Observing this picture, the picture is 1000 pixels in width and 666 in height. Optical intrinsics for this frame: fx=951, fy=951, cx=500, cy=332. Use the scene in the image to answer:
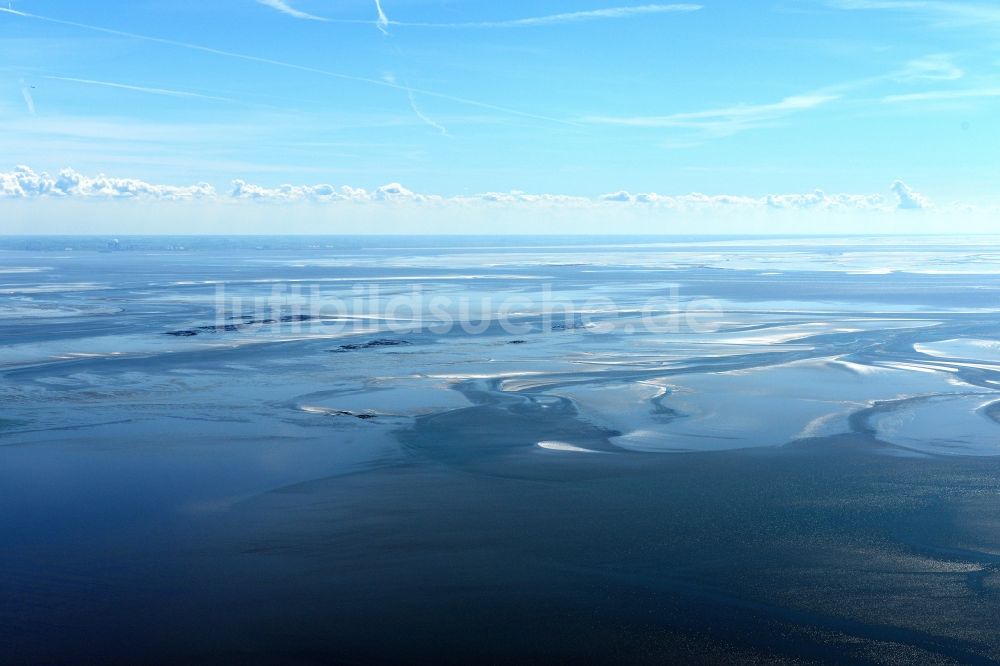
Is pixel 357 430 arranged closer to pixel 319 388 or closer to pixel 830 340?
pixel 319 388

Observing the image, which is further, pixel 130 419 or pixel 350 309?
pixel 350 309

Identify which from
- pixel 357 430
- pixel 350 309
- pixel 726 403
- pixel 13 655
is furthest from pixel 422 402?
pixel 350 309

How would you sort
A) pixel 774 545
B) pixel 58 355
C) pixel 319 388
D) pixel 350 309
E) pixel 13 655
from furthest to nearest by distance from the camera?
pixel 350 309, pixel 58 355, pixel 319 388, pixel 774 545, pixel 13 655

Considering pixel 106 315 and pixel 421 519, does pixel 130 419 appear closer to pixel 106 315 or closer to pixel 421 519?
pixel 421 519

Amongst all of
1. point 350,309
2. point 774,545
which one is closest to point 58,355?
point 350,309

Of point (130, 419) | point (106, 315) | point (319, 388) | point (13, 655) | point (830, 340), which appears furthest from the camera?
point (106, 315)

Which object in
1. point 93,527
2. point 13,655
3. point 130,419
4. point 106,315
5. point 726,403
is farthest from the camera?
point 106,315
